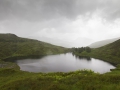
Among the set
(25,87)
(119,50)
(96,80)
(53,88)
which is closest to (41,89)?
(53,88)

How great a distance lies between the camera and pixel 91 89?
19562 millimetres

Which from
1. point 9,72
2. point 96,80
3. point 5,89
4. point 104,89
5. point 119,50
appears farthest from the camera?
point 119,50

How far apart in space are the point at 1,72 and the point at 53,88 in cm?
4218

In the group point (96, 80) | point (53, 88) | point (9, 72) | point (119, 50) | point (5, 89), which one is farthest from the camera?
point (119, 50)

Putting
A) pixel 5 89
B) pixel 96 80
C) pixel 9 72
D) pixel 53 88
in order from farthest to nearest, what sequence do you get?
1. pixel 9 72
2. pixel 5 89
3. pixel 96 80
4. pixel 53 88

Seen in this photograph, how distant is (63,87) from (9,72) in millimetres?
40805

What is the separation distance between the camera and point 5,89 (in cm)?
2509

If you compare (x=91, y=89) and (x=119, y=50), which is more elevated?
(x=119, y=50)

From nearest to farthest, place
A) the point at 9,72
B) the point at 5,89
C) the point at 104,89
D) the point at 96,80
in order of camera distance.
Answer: the point at 104,89
the point at 96,80
the point at 5,89
the point at 9,72

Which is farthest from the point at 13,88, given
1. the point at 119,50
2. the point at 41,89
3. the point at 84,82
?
the point at 119,50

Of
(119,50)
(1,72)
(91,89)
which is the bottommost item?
(1,72)

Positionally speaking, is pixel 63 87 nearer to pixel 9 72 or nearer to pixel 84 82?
pixel 84 82

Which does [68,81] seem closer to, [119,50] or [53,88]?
[53,88]

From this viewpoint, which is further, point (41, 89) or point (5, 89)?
point (5, 89)
